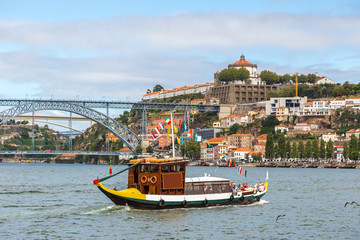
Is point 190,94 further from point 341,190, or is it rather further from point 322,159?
point 341,190

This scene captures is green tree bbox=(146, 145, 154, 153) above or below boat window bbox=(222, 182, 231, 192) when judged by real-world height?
above

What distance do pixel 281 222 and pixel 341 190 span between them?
20.9 m

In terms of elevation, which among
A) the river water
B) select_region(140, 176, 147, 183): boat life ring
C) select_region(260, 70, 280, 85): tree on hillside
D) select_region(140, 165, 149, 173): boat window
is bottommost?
the river water

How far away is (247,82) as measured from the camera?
162125mm

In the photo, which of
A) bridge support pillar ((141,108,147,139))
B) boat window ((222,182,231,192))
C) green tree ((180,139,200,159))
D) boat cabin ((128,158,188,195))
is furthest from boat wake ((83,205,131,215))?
bridge support pillar ((141,108,147,139))

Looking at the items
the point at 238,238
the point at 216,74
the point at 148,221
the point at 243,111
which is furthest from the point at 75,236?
the point at 216,74

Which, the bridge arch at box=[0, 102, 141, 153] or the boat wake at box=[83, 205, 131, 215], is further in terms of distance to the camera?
the bridge arch at box=[0, 102, 141, 153]

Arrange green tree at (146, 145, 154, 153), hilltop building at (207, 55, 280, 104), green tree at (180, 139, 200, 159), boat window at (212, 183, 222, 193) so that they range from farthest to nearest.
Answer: hilltop building at (207, 55, 280, 104) → green tree at (180, 139, 200, 159) → green tree at (146, 145, 154, 153) → boat window at (212, 183, 222, 193)

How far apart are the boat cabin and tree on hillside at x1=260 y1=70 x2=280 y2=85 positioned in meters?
130

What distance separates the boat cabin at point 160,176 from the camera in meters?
32.9

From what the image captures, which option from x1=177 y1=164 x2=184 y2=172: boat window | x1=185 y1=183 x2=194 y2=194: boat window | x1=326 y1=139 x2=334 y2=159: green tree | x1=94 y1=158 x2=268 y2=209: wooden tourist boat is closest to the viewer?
x1=94 y1=158 x2=268 y2=209: wooden tourist boat

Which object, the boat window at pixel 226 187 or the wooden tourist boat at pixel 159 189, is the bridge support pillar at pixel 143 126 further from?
the wooden tourist boat at pixel 159 189

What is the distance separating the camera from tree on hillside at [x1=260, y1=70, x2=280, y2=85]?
161m

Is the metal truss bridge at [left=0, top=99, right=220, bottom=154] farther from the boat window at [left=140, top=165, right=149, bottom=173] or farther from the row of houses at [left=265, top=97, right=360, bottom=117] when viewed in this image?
the boat window at [left=140, top=165, right=149, bottom=173]
